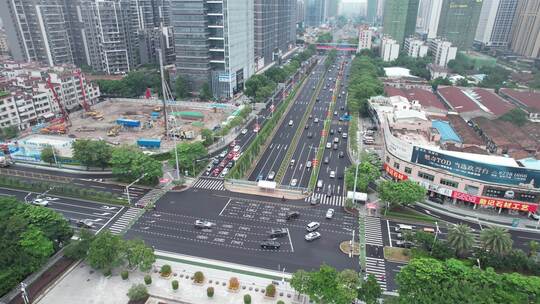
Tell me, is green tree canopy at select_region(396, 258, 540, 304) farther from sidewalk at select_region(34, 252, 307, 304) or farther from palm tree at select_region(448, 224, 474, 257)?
sidewalk at select_region(34, 252, 307, 304)

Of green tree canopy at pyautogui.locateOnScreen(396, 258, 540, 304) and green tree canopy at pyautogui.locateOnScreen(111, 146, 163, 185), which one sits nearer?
green tree canopy at pyautogui.locateOnScreen(396, 258, 540, 304)

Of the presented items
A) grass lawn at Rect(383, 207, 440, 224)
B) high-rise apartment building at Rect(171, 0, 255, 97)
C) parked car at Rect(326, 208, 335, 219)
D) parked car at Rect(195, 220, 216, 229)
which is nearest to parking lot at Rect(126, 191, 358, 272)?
parked car at Rect(195, 220, 216, 229)

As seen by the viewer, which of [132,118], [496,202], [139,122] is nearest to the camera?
[496,202]

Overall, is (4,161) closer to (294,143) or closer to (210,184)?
(210,184)

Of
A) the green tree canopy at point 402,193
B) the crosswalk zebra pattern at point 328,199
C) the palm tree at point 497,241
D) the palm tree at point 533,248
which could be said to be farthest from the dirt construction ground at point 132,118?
the palm tree at point 533,248

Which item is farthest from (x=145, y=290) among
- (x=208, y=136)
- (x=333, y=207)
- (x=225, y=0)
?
(x=225, y=0)

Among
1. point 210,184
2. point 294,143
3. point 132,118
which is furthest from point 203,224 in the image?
point 132,118

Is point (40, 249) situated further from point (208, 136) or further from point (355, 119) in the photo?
point (355, 119)
